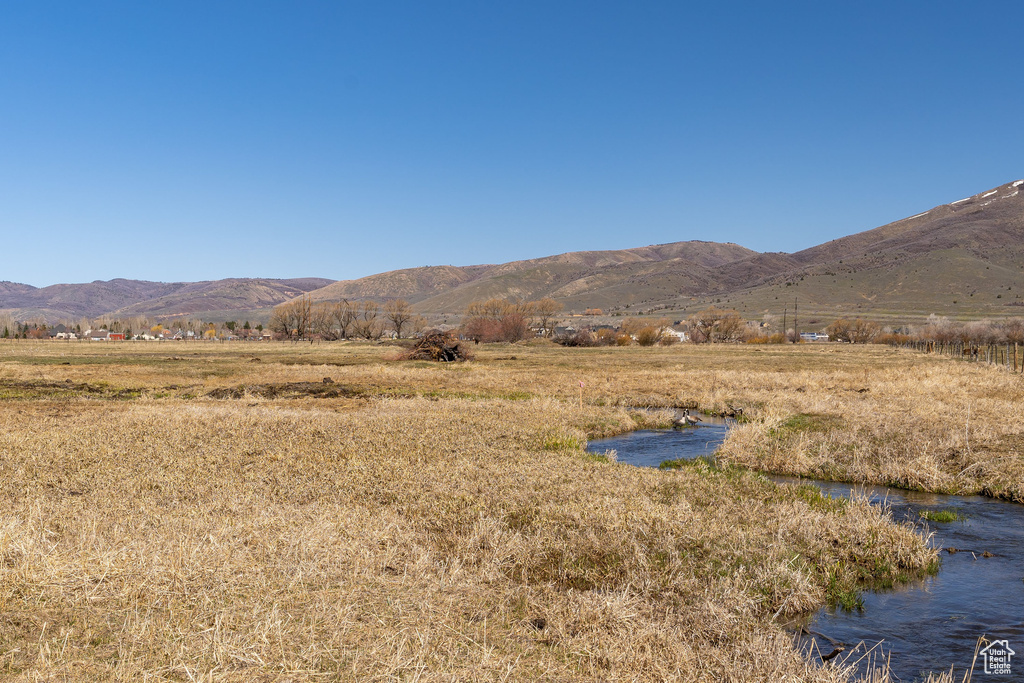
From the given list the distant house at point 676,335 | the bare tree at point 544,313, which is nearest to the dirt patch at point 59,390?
the distant house at point 676,335

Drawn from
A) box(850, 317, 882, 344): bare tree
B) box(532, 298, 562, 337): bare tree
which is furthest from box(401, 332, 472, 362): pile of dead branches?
box(850, 317, 882, 344): bare tree

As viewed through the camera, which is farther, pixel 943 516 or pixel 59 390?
pixel 59 390

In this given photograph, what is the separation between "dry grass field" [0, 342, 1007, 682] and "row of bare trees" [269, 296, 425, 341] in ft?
355

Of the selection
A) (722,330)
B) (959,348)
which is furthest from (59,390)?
(722,330)

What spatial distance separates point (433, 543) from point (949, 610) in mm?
6854

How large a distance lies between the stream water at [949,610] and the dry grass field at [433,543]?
17.2 inches

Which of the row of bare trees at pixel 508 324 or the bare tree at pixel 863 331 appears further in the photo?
the bare tree at pixel 863 331

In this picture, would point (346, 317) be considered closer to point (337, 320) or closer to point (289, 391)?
point (337, 320)

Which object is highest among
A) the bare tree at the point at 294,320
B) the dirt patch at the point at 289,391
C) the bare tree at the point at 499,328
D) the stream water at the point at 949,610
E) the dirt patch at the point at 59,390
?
the bare tree at the point at 294,320

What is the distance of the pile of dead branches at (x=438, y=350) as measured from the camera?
54.3 m

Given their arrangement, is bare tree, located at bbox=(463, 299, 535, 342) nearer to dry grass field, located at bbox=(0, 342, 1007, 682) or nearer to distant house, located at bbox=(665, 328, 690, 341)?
distant house, located at bbox=(665, 328, 690, 341)

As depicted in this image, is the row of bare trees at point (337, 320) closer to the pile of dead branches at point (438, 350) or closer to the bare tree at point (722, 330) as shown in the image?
the bare tree at point (722, 330)

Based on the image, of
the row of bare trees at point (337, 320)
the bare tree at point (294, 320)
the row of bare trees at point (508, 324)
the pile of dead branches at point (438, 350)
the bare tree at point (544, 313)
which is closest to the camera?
the pile of dead branches at point (438, 350)

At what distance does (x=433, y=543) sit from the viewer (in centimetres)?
970
